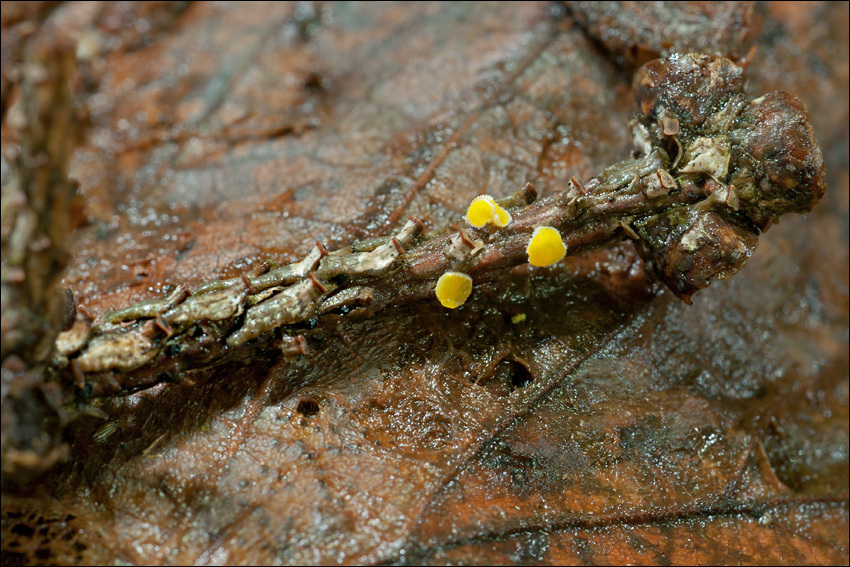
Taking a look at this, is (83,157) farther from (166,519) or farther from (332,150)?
(166,519)

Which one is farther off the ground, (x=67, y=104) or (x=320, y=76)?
(x=67, y=104)

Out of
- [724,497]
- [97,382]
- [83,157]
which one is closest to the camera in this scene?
[97,382]

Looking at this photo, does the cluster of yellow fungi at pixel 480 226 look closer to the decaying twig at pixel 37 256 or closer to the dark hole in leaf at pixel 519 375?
the dark hole in leaf at pixel 519 375

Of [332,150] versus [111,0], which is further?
[111,0]

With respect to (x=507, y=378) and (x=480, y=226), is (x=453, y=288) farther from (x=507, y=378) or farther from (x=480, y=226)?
(x=507, y=378)

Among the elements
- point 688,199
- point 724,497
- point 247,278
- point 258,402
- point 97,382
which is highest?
point 688,199

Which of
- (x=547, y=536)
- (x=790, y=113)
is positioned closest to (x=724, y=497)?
(x=547, y=536)

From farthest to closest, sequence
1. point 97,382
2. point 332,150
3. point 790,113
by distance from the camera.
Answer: point 332,150
point 790,113
point 97,382
